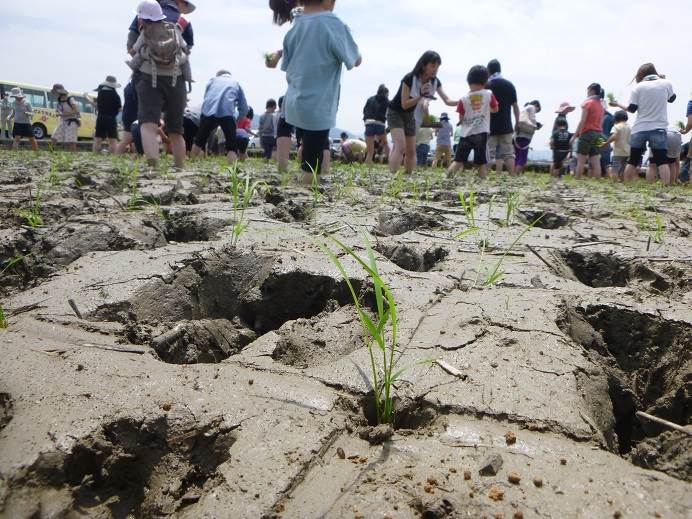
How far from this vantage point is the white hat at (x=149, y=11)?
4.61 metres

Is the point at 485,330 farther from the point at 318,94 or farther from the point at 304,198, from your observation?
the point at 318,94

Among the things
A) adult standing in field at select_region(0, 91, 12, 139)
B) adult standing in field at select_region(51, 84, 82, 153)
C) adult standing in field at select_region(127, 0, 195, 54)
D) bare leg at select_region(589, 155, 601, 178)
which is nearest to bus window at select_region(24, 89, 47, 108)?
adult standing in field at select_region(0, 91, 12, 139)

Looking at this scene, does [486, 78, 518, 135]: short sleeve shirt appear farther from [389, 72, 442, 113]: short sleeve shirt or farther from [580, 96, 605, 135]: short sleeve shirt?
[389, 72, 442, 113]: short sleeve shirt

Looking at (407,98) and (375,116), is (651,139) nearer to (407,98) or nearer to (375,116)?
(407,98)

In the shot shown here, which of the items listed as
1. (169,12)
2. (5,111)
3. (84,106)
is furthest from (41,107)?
(169,12)

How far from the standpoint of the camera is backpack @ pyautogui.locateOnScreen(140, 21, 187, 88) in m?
4.69

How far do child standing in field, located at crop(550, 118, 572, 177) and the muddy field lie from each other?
7879 mm

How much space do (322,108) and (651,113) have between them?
16.1 ft

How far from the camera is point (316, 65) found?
14.4 feet

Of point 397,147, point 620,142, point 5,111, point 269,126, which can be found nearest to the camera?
point 397,147

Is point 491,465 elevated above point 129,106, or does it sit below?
below

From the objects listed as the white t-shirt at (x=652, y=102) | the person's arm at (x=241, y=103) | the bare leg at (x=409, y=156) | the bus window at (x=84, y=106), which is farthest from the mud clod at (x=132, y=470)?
the bus window at (x=84, y=106)

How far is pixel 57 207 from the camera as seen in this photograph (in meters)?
2.97

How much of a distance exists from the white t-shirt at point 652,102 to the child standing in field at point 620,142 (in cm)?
192
